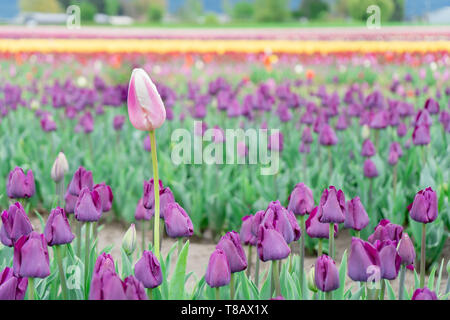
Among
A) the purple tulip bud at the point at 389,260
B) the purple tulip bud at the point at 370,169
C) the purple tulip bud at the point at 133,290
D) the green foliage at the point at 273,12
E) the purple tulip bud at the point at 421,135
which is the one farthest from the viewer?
the green foliage at the point at 273,12

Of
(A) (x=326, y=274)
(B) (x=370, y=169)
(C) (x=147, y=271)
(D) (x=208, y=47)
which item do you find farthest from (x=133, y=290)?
(D) (x=208, y=47)

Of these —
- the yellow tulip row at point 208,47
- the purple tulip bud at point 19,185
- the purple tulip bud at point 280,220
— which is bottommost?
the purple tulip bud at point 280,220

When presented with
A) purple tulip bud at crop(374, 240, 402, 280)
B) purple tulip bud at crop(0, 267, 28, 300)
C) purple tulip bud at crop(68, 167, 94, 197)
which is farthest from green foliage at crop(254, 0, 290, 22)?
purple tulip bud at crop(0, 267, 28, 300)

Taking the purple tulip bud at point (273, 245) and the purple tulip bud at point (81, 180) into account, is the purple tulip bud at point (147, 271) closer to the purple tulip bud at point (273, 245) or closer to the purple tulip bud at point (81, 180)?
the purple tulip bud at point (273, 245)

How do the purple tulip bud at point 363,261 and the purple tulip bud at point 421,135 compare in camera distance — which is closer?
the purple tulip bud at point 363,261

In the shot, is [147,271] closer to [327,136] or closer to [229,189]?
[327,136]

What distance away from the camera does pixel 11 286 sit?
1.32 metres

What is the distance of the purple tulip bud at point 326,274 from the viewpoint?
140 centimetres

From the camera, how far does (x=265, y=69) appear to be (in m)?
10.1

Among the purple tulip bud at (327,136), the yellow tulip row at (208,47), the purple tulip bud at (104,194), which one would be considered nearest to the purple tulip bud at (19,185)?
the purple tulip bud at (104,194)

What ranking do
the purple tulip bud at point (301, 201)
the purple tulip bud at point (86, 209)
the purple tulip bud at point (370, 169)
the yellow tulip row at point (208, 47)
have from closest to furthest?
the purple tulip bud at point (86, 209) → the purple tulip bud at point (301, 201) → the purple tulip bud at point (370, 169) → the yellow tulip row at point (208, 47)

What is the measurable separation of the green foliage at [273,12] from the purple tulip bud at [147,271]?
11.0 meters

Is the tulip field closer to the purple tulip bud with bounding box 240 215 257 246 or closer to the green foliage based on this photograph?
the purple tulip bud with bounding box 240 215 257 246
